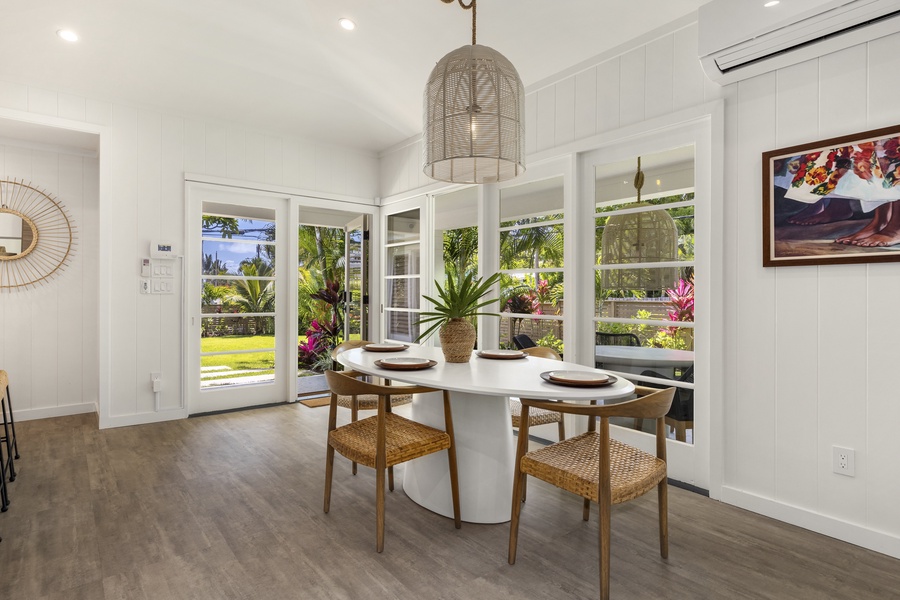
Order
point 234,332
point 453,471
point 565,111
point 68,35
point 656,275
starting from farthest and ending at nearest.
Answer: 1. point 234,332
2. point 565,111
3. point 68,35
4. point 656,275
5. point 453,471

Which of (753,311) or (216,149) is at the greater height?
(216,149)

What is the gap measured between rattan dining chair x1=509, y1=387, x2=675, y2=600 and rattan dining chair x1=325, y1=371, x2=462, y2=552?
40 centimetres

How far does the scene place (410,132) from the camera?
4.66 meters

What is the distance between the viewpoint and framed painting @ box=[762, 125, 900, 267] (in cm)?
A: 203

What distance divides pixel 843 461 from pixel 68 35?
15.8 feet

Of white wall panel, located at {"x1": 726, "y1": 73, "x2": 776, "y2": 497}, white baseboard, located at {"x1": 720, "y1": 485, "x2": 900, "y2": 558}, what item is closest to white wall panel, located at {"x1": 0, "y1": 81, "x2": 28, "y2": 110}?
white wall panel, located at {"x1": 726, "y1": 73, "x2": 776, "y2": 497}

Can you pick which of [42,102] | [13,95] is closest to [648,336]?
[42,102]

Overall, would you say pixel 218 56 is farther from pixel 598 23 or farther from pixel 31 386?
pixel 31 386

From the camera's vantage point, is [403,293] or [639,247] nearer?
[639,247]

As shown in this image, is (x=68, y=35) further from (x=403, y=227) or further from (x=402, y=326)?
(x=402, y=326)

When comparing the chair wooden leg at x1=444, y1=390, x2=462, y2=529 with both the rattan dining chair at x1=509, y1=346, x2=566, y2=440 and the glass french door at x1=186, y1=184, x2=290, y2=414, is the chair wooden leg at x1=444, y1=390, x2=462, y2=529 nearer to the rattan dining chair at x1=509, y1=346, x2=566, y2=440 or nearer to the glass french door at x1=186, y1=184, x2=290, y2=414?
the rattan dining chair at x1=509, y1=346, x2=566, y2=440

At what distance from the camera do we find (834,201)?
217cm

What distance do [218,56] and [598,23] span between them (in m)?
2.51

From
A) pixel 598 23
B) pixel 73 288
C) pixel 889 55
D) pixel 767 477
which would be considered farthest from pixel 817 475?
pixel 73 288
